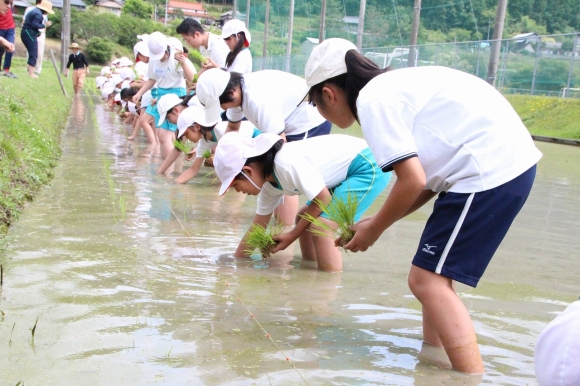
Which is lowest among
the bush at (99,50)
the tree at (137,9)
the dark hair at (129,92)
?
the bush at (99,50)

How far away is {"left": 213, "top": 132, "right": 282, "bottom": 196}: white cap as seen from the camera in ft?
12.3

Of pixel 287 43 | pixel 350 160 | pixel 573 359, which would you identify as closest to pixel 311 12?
pixel 287 43

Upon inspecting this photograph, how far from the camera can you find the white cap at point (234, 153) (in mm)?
3750

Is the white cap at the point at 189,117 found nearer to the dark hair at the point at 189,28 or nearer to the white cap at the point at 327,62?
the dark hair at the point at 189,28

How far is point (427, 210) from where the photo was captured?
625 centimetres

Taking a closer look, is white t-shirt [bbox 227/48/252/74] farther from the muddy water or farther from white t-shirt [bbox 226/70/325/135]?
the muddy water

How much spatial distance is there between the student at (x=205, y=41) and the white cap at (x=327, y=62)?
4321 millimetres

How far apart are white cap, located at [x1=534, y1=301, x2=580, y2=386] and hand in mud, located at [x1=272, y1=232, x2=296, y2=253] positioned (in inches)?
104

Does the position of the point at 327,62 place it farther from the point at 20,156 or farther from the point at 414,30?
the point at 414,30

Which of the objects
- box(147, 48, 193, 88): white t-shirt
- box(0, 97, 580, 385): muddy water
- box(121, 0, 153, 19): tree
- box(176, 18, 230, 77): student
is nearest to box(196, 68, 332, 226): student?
box(0, 97, 580, 385): muddy water

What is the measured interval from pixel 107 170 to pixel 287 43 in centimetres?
3244

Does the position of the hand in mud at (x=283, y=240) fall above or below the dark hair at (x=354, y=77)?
below

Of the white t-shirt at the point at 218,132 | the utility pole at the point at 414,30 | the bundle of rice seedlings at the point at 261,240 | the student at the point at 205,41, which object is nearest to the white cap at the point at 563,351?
the bundle of rice seedlings at the point at 261,240

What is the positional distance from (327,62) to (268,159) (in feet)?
3.77
